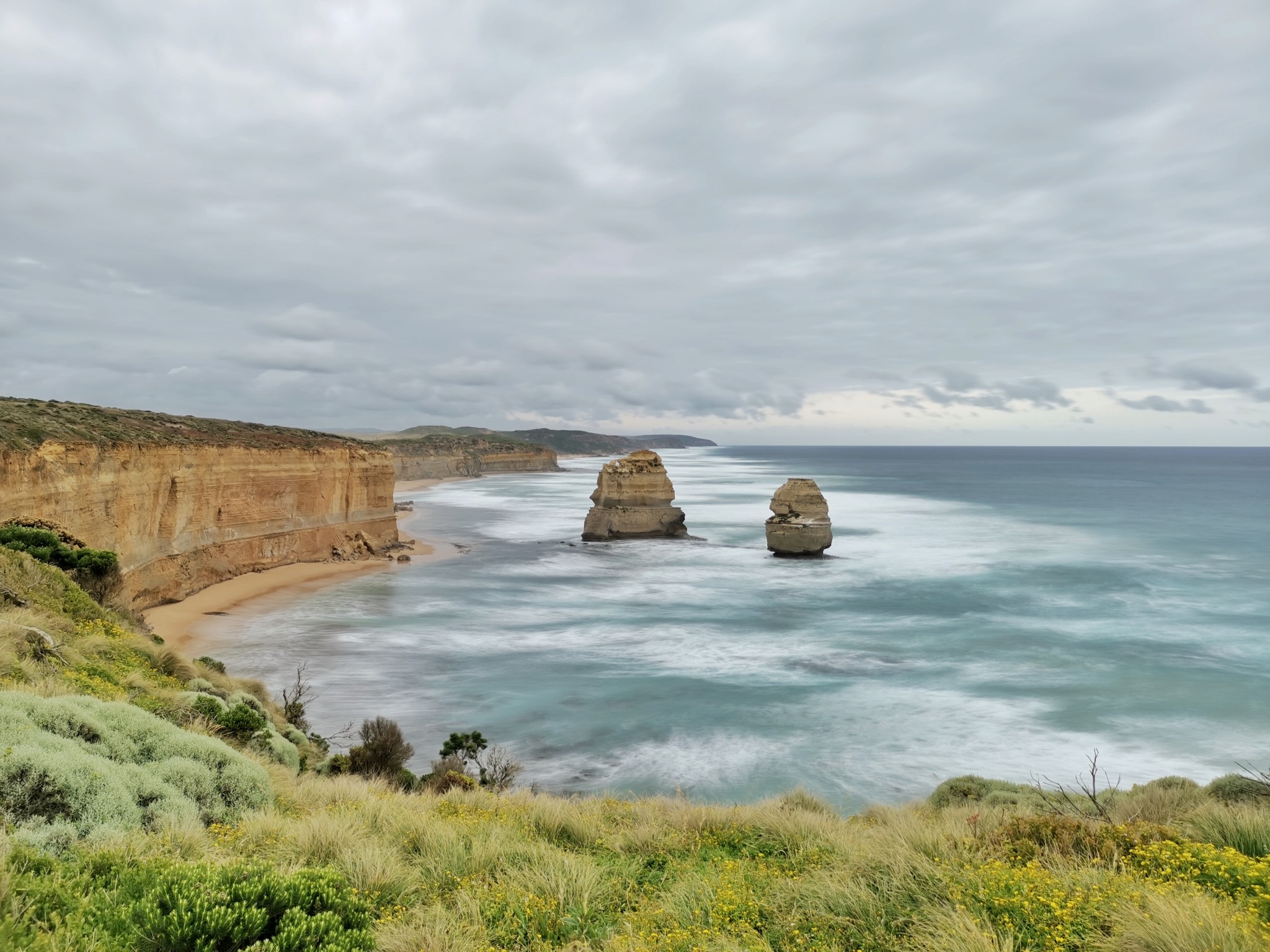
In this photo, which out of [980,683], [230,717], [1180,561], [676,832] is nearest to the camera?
[676,832]

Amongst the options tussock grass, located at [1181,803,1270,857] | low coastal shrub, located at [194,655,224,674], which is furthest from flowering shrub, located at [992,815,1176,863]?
low coastal shrub, located at [194,655,224,674]

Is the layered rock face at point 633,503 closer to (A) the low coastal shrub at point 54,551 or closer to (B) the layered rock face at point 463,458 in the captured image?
(A) the low coastal shrub at point 54,551

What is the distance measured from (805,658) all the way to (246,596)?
23.7 metres

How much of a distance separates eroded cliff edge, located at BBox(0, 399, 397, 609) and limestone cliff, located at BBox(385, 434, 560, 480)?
67777 mm

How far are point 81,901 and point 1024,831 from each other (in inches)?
304

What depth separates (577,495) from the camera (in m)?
90.8

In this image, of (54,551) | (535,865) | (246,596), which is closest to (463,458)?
(246,596)

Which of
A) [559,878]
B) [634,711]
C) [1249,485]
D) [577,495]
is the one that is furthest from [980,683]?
[1249,485]

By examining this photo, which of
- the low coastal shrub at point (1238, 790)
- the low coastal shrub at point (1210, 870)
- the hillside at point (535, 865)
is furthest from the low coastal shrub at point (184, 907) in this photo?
the low coastal shrub at point (1238, 790)

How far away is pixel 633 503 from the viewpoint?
4934cm

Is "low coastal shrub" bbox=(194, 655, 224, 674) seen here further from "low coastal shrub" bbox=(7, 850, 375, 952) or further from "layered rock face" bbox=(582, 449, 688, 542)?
"layered rock face" bbox=(582, 449, 688, 542)

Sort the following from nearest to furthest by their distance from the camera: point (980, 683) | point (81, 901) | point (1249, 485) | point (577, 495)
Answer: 1. point (81, 901)
2. point (980, 683)
3. point (577, 495)
4. point (1249, 485)

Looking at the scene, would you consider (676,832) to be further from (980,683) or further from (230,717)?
(980,683)

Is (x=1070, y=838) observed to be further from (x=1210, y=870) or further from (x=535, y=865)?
(x=535, y=865)
